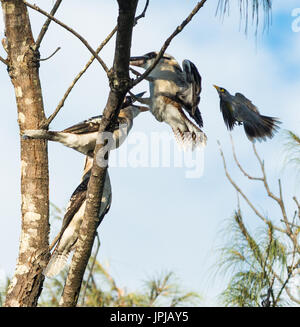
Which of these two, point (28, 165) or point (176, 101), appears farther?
point (176, 101)

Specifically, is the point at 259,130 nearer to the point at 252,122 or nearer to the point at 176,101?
the point at 252,122

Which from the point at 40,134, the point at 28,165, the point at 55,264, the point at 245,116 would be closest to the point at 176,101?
the point at 245,116

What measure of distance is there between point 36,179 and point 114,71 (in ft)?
3.67

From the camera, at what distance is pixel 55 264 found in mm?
3484

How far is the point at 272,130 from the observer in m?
3.75

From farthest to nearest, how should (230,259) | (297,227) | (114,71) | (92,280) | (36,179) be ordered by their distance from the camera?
1. (92,280)
2. (230,259)
3. (297,227)
4. (36,179)
5. (114,71)

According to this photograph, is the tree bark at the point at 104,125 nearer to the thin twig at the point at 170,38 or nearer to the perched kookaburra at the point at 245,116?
the thin twig at the point at 170,38

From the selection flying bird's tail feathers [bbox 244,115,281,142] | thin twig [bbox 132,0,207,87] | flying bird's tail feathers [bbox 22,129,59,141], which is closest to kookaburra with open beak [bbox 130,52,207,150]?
flying bird's tail feathers [bbox 244,115,281,142]

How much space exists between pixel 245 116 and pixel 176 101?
0.45 meters

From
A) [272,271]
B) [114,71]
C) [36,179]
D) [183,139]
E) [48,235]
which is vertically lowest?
[272,271]

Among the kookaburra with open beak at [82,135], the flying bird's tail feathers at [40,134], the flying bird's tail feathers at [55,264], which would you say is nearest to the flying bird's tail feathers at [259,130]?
the kookaburra with open beak at [82,135]

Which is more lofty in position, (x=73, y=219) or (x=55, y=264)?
(x=73, y=219)

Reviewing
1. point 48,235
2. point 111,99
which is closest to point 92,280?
point 48,235
